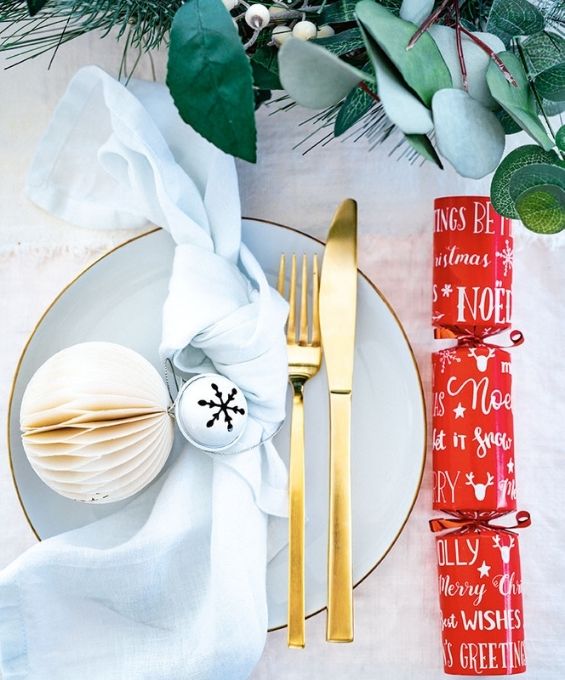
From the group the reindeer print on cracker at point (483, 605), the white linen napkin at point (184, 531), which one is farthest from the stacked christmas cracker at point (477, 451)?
the white linen napkin at point (184, 531)

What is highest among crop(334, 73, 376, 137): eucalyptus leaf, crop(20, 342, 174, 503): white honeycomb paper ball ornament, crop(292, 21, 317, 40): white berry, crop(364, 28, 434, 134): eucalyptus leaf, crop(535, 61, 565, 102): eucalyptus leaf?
crop(292, 21, 317, 40): white berry

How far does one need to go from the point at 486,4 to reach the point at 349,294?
18 cm

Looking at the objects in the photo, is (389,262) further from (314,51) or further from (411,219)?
(314,51)

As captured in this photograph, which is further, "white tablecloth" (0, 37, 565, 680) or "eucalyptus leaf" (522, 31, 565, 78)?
"white tablecloth" (0, 37, 565, 680)

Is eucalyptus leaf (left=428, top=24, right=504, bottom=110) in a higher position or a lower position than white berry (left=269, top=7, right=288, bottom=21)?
lower

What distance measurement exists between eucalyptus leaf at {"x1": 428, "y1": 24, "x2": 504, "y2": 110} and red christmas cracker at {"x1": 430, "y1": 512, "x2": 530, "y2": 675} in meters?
0.25

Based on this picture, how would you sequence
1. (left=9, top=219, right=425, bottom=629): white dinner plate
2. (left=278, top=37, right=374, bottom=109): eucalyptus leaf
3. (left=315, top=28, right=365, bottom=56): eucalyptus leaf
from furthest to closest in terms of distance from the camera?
(left=9, top=219, right=425, bottom=629): white dinner plate < (left=315, top=28, right=365, bottom=56): eucalyptus leaf < (left=278, top=37, right=374, bottom=109): eucalyptus leaf

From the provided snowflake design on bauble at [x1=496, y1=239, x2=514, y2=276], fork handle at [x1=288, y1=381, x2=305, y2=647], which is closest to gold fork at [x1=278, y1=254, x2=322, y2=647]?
fork handle at [x1=288, y1=381, x2=305, y2=647]

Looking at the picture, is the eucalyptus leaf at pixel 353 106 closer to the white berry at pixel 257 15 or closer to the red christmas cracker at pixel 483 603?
the white berry at pixel 257 15

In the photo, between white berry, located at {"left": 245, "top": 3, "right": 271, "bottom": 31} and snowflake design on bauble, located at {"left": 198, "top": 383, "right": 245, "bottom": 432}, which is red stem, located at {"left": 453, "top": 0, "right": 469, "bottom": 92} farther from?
Result: snowflake design on bauble, located at {"left": 198, "top": 383, "right": 245, "bottom": 432}

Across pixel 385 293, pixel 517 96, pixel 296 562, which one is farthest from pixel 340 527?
pixel 517 96

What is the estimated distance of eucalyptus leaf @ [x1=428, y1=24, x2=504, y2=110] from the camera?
0.36 metres

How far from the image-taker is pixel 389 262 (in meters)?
0.55

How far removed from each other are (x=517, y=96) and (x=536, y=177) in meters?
0.05
